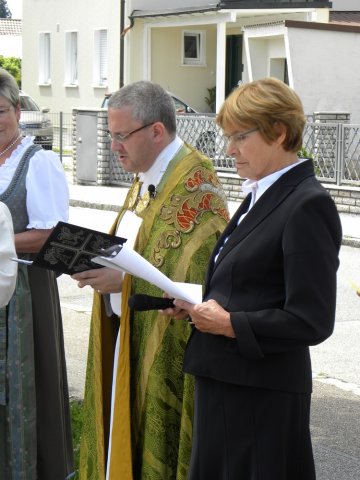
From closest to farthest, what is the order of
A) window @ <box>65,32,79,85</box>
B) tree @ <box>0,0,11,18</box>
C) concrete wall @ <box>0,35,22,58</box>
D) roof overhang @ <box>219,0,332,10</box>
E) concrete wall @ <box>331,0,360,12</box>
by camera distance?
1. roof overhang @ <box>219,0,332,10</box>
2. concrete wall @ <box>331,0,360,12</box>
3. window @ <box>65,32,79,85</box>
4. concrete wall @ <box>0,35,22,58</box>
5. tree @ <box>0,0,11,18</box>

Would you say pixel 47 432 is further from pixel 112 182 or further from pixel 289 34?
pixel 289 34

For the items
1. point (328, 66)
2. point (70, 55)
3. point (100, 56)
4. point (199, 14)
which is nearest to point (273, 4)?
point (199, 14)

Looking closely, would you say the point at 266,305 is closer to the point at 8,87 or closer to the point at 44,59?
→ the point at 8,87

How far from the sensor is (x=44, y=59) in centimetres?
4050

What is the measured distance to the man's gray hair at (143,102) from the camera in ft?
13.0

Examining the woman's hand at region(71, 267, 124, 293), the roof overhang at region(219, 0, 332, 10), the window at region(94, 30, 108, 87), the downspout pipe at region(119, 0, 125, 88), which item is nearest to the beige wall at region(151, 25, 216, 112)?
the downspout pipe at region(119, 0, 125, 88)

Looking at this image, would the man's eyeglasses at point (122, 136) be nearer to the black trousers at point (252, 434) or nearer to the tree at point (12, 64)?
the black trousers at point (252, 434)

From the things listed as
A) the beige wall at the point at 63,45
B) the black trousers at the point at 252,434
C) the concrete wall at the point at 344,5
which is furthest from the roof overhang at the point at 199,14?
the black trousers at the point at 252,434

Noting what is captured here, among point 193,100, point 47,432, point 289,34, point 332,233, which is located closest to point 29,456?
point 47,432

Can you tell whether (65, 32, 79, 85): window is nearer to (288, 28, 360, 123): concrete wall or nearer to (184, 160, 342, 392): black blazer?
(288, 28, 360, 123): concrete wall

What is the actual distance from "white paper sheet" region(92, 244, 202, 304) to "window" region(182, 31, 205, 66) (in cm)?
3281

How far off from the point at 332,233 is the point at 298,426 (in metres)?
0.61

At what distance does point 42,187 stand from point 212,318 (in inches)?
58.3

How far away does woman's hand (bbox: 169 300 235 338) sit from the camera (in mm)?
3180
